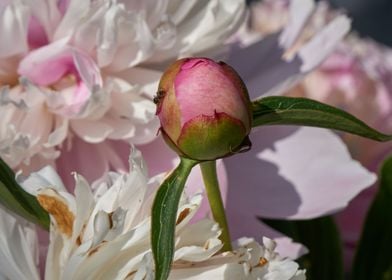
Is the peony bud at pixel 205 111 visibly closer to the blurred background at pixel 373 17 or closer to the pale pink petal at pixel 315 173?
the pale pink petal at pixel 315 173

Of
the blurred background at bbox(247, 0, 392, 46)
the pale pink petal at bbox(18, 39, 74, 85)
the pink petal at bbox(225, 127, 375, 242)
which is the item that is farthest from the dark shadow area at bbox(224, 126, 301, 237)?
the blurred background at bbox(247, 0, 392, 46)

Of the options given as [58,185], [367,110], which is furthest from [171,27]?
[367,110]

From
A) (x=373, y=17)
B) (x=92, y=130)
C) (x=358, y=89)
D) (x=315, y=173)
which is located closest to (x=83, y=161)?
(x=92, y=130)

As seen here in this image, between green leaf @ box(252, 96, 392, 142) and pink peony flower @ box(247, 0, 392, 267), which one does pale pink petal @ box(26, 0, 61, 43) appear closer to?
green leaf @ box(252, 96, 392, 142)

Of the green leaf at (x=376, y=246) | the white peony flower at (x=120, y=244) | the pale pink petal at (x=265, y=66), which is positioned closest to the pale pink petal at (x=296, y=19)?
the pale pink petal at (x=265, y=66)

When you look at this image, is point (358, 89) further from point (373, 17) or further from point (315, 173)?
point (373, 17)
